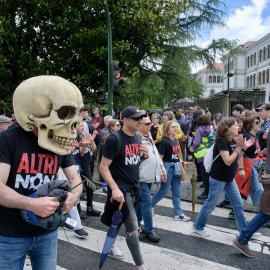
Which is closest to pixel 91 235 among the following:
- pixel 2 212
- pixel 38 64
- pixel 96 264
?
pixel 96 264

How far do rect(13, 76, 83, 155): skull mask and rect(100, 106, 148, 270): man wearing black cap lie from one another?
1.49 meters

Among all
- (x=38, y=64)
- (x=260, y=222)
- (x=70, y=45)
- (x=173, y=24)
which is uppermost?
(x=173, y=24)

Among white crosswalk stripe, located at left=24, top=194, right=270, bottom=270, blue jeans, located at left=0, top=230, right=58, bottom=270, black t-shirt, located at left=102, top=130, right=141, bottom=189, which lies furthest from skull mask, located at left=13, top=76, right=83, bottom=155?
white crosswalk stripe, located at left=24, top=194, right=270, bottom=270

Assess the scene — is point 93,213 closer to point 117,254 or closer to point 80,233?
point 80,233

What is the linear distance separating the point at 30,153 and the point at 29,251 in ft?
2.35

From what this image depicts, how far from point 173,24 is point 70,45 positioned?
370 inches

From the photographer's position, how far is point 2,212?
193 centimetres

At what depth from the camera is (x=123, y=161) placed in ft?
11.6

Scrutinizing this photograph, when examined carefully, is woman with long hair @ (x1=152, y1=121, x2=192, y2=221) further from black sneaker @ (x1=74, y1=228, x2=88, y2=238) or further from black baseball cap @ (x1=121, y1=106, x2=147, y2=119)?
black baseball cap @ (x1=121, y1=106, x2=147, y2=119)

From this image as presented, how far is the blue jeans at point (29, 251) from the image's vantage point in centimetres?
189

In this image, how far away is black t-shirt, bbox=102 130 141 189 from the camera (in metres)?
3.48

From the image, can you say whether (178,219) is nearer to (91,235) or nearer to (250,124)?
(91,235)

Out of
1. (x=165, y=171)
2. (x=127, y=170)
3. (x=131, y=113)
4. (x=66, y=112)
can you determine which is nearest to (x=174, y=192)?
(x=165, y=171)

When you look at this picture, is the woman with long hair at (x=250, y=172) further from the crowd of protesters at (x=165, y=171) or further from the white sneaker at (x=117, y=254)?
the white sneaker at (x=117, y=254)
